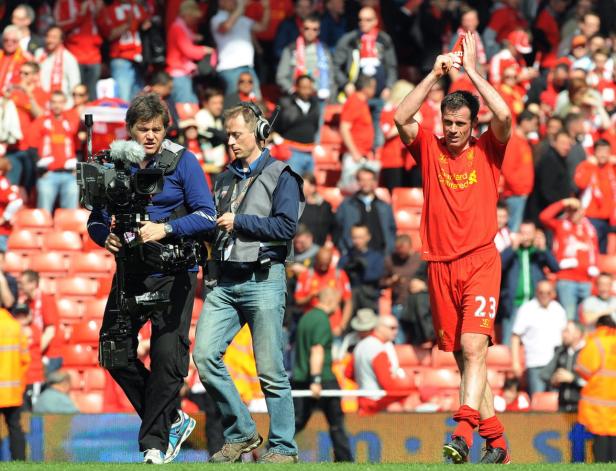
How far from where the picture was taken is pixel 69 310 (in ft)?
54.2

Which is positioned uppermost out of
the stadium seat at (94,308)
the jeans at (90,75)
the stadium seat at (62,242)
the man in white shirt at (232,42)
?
the man in white shirt at (232,42)

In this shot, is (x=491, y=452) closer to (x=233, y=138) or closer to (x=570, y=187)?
(x=233, y=138)

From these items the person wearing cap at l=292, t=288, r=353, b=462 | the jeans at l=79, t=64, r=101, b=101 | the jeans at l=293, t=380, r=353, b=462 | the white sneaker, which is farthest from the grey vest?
the jeans at l=79, t=64, r=101, b=101

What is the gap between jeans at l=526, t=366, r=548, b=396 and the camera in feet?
50.6

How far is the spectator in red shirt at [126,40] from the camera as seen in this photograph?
18.3 m

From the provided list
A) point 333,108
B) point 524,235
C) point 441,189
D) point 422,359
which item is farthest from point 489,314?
point 333,108

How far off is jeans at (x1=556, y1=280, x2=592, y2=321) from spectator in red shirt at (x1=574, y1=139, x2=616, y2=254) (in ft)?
4.45

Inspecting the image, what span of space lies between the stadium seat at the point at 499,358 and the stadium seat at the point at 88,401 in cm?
422

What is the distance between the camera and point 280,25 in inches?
779

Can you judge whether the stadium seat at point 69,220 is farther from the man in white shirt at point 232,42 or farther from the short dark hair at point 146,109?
the short dark hair at point 146,109

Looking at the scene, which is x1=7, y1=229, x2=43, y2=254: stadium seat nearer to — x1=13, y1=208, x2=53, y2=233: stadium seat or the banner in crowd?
x1=13, y1=208, x2=53, y2=233: stadium seat

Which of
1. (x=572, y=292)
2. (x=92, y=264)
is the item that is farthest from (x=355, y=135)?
(x=92, y=264)

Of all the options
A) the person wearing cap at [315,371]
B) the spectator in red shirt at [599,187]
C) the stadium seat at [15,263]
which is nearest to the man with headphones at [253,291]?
the person wearing cap at [315,371]

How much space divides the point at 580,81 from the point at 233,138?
1080cm
